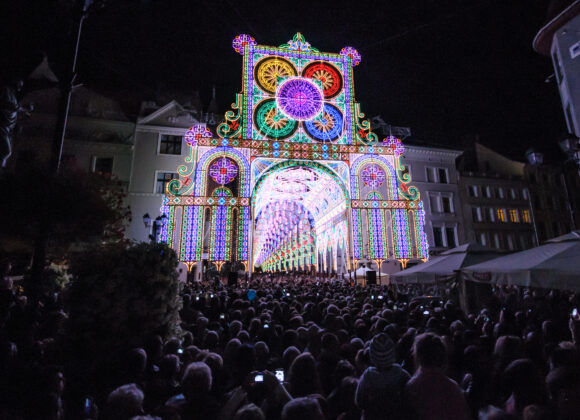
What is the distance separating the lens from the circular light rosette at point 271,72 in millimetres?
26641

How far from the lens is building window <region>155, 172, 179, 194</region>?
27297 mm

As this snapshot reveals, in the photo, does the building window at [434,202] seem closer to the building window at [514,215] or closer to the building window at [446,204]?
the building window at [446,204]

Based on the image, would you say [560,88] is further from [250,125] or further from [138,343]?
[138,343]

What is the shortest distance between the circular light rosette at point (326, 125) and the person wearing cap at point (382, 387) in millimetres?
24860

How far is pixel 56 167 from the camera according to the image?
24.1 feet

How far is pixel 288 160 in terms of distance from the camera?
25641 millimetres

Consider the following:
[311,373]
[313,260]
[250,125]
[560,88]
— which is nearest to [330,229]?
[313,260]

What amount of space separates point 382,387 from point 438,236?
34184 mm

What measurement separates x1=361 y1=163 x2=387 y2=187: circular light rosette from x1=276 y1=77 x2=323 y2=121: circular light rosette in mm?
6388

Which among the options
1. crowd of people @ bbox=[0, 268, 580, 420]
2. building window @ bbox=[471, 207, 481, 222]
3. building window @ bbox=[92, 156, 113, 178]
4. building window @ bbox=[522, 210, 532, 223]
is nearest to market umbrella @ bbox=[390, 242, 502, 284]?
crowd of people @ bbox=[0, 268, 580, 420]

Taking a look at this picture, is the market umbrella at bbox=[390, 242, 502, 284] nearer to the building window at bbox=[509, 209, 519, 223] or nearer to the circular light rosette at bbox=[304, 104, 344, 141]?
the circular light rosette at bbox=[304, 104, 344, 141]

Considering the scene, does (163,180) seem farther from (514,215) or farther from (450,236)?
(514,215)

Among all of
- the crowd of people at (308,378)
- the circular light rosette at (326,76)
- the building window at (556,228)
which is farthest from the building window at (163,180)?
the building window at (556,228)

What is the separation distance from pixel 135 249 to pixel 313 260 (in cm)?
4028
